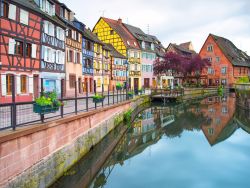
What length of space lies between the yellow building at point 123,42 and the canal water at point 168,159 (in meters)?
29.8

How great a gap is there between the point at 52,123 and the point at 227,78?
68.8m

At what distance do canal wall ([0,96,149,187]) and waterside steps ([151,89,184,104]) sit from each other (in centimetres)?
2958

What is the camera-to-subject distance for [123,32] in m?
54.9

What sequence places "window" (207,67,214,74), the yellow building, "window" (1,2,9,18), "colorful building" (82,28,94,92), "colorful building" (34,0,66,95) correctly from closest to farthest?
"window" (1,2,9,18)
"colorful building" (34,0,66,95)
"colorful building" (82,28,94,92)
the yellow building
"window" (207,67,214,74)

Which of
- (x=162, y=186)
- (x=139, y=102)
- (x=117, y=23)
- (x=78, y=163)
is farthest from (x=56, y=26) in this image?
(x=117, y=23)

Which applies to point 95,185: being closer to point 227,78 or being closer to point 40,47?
point 40,47

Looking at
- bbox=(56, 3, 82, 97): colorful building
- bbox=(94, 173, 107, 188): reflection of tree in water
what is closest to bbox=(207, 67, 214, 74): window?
bbox=(56, 3, 82, 97): colorful building

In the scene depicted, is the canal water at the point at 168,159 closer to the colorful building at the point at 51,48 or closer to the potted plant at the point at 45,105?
the potted plant at the point at 45,105

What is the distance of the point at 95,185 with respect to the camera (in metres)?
11.1

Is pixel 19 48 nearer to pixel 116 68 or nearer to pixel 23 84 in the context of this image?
pixel 23 84

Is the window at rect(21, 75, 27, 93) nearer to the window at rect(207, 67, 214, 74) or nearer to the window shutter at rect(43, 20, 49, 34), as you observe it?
the window shutter at rect(43, 20, 49, 34)

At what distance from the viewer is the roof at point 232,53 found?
71.6 meters

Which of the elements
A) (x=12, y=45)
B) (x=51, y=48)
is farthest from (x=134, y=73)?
(x=12, y=45)

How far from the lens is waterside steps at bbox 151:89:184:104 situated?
143ft
